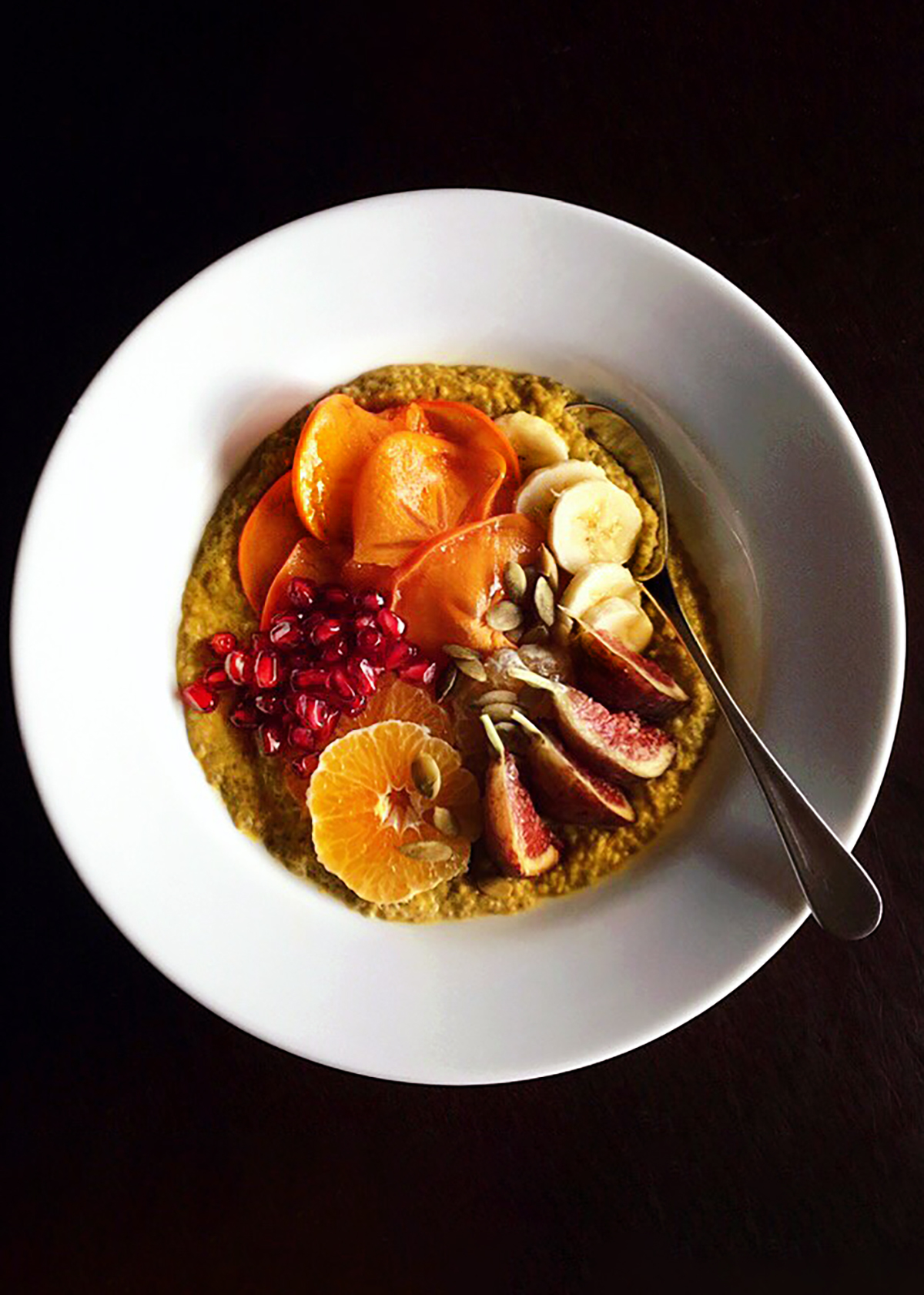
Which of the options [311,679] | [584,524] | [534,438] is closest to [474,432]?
[534,438]

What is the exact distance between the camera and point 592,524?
274 centimetres

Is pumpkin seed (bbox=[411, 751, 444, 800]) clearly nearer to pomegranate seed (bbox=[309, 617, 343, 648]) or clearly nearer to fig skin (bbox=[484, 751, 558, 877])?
fig skin (bbox=[484, 751, 558, 877])

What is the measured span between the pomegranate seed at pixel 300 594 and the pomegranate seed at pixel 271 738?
0.27m

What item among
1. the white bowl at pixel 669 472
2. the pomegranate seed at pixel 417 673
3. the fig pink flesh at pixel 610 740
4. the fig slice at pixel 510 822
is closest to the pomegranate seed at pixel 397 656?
the pomegranate seed at pixel 417 673

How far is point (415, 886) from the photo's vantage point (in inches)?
103

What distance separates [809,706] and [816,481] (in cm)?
46

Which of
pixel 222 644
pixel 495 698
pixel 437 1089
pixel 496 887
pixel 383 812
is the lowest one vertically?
pixel 437 1089

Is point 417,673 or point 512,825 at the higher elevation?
point 417,673

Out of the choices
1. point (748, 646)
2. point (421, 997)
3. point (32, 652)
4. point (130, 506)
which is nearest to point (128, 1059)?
point (421, 997)

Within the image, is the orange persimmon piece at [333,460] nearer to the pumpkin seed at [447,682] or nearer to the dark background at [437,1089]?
the pumpkin seed at [447,682]

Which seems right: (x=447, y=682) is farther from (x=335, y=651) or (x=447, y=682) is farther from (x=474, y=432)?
(x=474, y=432)

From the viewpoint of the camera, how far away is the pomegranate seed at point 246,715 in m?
2.73

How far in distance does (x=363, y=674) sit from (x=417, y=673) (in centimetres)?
12

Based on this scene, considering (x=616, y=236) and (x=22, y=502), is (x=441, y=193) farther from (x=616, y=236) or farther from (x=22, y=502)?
(x=22, y=502)
